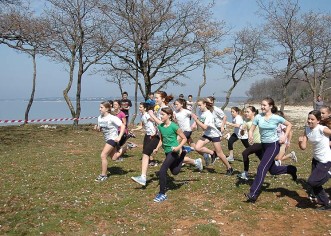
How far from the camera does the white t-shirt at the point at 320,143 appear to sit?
22.4ft

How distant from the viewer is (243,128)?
10180 millimetres

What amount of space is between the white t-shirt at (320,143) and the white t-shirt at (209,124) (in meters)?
3.09

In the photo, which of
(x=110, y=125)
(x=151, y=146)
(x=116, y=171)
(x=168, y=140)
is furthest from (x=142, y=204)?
(x=116, y=171)

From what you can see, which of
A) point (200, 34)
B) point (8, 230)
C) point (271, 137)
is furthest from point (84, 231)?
point (200, 34)

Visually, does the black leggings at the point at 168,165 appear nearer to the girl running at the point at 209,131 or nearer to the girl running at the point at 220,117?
the girl running at the point at 209,131

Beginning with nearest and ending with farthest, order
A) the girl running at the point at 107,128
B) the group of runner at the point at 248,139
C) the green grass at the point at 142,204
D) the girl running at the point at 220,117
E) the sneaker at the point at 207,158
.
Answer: the green grass at the point at 142,204 < the group of runner at the point at 248,139 < the girl running at the point at 107,128 < the sneaker at the point at 207,158 < the girl running at the point at 220,117

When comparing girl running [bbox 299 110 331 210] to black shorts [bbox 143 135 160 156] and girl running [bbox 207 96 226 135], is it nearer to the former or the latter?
black shorts [bbox 143 135 160 156]

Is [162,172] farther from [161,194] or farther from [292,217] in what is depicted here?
[292,217]

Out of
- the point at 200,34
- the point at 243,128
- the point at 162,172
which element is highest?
the point at 200,34

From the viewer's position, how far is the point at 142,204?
24.3 feet

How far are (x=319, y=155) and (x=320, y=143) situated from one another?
242 millimetres

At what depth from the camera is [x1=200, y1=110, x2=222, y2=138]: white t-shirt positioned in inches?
380

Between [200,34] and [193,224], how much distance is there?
21252mm

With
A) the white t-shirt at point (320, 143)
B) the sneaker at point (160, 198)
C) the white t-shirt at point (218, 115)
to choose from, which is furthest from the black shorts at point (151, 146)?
the white t-shirt at point (320, 143)
